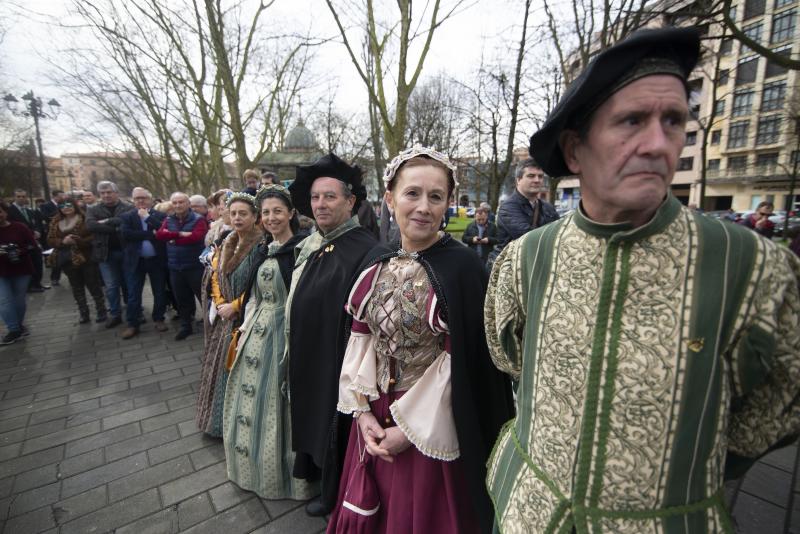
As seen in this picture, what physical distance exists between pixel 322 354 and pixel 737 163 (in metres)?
48.5

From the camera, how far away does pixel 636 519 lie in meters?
0.93

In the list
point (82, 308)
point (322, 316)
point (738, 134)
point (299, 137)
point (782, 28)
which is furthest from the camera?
point (738, 134)

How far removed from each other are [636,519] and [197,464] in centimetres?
317

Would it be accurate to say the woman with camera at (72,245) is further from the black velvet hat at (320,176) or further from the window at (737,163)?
the window at (737,163)

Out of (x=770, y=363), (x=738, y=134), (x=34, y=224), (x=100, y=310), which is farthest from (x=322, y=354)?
(x=738, y=134)

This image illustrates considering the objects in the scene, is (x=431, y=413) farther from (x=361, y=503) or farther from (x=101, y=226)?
(x=101, y=226)

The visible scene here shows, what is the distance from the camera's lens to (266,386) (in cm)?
264

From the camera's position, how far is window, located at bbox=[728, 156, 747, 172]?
35500 mm

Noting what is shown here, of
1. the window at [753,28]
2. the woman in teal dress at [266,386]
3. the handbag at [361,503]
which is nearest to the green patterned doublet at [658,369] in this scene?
the handbag at [361,503]

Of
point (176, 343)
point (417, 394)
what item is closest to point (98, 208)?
point (176, 343)

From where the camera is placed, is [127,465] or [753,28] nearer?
[127,465]

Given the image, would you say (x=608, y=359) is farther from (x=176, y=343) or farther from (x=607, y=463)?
(x=176, y=343)

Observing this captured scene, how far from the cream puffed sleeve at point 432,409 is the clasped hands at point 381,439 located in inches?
2.6

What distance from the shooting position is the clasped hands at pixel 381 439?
1656mm
